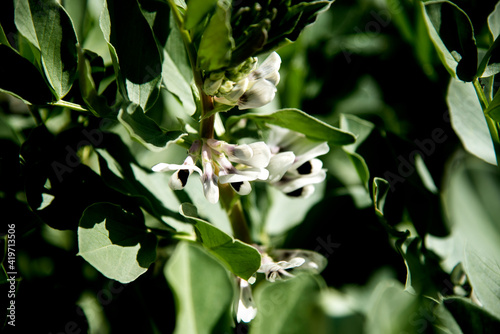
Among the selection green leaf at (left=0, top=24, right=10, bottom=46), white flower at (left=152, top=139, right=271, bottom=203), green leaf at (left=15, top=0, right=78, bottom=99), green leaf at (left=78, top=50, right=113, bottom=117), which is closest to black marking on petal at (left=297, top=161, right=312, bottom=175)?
white flower at (left=152, top=139, right=271, bottom=203)

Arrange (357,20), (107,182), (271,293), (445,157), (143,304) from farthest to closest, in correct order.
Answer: (357,20)
(445,157)
(143,304)
(107,182)
(271,293)

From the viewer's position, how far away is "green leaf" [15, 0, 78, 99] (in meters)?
1.12

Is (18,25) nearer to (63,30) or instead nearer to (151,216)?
(63,30)

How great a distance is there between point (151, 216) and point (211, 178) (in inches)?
12.7

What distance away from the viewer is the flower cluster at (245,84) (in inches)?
40.7

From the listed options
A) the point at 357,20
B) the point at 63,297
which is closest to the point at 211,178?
the point at 63,297

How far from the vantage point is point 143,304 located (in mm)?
1431

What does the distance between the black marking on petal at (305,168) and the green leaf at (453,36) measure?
495 millimetres

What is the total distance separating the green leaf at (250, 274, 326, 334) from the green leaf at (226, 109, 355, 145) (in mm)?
367

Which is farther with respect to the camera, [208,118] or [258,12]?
[208,118]

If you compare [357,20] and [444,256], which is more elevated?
[357,20]

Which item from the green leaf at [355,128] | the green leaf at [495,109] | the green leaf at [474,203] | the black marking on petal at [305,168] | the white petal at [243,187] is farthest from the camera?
the green leaf at [474,203]

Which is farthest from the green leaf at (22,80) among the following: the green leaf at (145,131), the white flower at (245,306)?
the white flower at (245,306)

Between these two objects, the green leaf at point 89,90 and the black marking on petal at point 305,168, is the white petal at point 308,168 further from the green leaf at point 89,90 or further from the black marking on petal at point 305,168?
the green leaf at point 89,90
